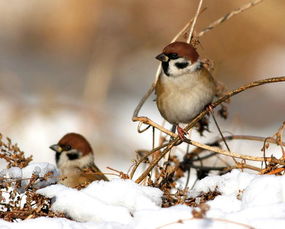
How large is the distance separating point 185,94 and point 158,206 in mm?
1379

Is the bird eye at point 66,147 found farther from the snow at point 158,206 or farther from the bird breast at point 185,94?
the snow at point 158,206

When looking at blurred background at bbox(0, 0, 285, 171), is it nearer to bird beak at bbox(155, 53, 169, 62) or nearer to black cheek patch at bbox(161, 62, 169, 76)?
black cheek patch at bbox(161, 62, 169, 76)

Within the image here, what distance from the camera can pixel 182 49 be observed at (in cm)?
334

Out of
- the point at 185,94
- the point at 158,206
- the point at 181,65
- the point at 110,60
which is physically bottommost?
the point at 158,206

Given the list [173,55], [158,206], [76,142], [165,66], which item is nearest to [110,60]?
[76,142]

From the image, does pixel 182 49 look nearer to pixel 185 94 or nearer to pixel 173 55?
pixel 173 55

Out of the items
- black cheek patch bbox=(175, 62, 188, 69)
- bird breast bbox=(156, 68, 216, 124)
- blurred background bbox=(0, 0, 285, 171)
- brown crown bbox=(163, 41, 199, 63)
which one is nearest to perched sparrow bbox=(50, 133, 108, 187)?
bird breast bbox=(156, 68, 216, 124)

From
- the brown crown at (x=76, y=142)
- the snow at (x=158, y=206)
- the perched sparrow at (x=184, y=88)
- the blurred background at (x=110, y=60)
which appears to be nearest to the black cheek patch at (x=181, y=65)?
the perched sparrow at (x=184, y=88)

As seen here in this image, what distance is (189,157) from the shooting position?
381cm

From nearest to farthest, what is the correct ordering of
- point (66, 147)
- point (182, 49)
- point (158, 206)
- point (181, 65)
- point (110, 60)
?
point (158, 206)
point (182, 49)
point (181, 65)
point (66, 147)
point (110, 60)

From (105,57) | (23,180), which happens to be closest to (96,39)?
(105,57)

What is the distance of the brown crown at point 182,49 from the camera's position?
328 centimetres

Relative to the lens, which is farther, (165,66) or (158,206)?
(165,66)

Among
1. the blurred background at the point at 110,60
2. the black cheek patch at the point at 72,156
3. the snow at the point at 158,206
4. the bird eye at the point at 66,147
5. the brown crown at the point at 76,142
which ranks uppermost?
the blurred background at the point at 110,60
